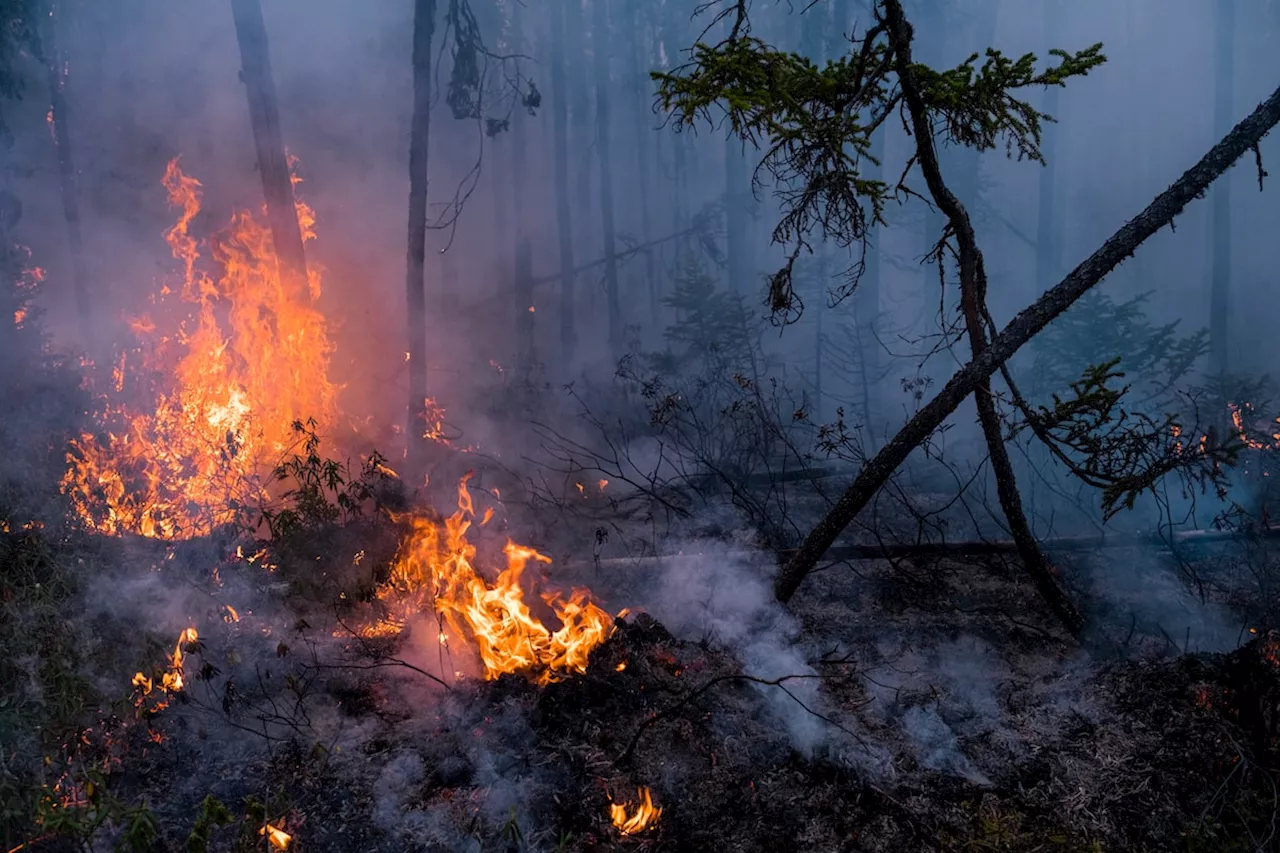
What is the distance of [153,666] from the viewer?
220 inches

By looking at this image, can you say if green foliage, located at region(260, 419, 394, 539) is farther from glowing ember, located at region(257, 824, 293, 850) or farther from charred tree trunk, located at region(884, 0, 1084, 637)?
charred tree trunk, located at region(884, 0, 1084, 637)

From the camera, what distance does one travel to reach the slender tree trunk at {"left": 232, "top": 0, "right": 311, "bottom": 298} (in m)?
10.4

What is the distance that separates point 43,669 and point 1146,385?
66.8ft

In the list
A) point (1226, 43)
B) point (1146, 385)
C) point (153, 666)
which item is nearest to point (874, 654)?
point (153, 666)

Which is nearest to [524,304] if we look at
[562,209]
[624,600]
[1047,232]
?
[562,209]

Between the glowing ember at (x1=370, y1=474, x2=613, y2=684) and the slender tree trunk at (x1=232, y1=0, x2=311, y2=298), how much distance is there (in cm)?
609

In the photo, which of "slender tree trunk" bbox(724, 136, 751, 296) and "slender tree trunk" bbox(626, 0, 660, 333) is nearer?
"slender tree trunk" bbox(724, 136, 751, 296)

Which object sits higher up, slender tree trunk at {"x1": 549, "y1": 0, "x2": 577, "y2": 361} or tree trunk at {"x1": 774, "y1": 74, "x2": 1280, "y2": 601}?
slender tree trunk at {"x1": 549, "y1": 0, "x2": 577, "y2": 361}

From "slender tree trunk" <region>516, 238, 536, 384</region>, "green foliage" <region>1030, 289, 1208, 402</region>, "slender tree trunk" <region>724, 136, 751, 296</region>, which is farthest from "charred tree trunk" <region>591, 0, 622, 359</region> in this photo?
"green foliage" <region>1030, 289, 1208, 402</region>

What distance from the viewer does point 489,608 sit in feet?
20.2

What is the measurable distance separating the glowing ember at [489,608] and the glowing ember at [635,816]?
1258mm

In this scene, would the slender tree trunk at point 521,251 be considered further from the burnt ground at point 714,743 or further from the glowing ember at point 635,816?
the glowing ember at point 635,816

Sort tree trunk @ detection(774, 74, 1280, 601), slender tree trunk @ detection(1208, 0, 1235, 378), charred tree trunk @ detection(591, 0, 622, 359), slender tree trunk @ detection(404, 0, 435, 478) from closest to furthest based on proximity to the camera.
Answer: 1. tree trunk @ detection(774, 74, 1280, 601)
2. slender tree trunk @ detection(404, 0, 435, 478)
3. slender tree trunk @ detection(1208, 0, 1235, 378)
4. charred tree trunk @ detection(591, 0, 622, 359)

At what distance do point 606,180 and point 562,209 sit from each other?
90.1 inches
